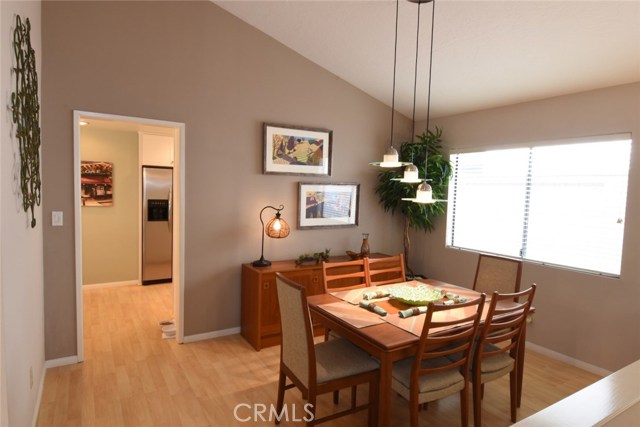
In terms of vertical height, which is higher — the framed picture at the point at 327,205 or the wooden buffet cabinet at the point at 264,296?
the framed picture at the point at 327,205

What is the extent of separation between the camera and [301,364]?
2.13m

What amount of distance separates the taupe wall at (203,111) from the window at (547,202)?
4.29ft

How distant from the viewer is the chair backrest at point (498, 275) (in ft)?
9.81

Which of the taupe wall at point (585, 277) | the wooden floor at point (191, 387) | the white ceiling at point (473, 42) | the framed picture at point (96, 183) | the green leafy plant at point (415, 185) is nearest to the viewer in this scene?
the wooden floor at point (191, 387)

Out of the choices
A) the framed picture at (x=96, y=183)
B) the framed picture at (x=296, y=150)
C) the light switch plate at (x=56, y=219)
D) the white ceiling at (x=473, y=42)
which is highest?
the white ceiling at (x=473, y=42)

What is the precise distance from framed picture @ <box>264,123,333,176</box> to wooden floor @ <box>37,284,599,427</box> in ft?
6.07

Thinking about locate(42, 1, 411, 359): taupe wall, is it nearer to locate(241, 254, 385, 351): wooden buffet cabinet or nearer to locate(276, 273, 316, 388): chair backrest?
locate(241, 254, 385, 351): wooden buffet cabinet

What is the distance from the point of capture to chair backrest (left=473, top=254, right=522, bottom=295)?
2990 mm

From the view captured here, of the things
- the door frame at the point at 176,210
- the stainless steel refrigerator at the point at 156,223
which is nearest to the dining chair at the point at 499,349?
the door frame at the point at 176,210

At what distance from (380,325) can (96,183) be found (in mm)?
4868

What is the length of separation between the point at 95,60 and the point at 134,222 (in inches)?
120

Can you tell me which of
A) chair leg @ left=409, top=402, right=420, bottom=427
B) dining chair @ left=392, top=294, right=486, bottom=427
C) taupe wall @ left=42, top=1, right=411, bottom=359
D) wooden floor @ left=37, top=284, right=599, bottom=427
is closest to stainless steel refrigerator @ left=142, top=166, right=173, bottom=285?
wooden floor @ left=37, top=284, right=599, bottom=427

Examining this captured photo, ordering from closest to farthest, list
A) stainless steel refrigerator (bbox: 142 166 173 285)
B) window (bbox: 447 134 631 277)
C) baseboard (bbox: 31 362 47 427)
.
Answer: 1. baseboard (bbox: 31 362 47 427)
2. window (bbox: 447 134 631 277)
3. stainless steel refrigerator (bbox: 142 166 173 285)

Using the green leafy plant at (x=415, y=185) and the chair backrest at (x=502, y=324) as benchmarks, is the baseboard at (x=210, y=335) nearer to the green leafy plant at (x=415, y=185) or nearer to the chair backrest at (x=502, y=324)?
the green leafy plant at (x=415, y=185)
